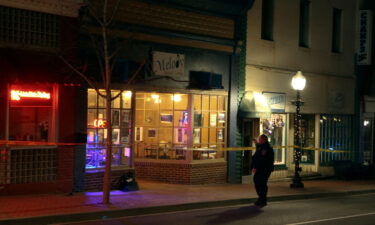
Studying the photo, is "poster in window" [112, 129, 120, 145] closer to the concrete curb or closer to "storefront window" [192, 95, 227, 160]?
"storefront window" [192, 95, 227, 160]

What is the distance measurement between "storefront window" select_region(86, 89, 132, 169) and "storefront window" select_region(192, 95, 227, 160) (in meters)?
2.64

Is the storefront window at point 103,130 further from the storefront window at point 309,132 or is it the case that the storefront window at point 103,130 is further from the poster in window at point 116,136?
the storefront window at point 309,132

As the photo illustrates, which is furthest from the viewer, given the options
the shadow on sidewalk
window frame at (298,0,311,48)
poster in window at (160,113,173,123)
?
window frame at (298,0,311,48)

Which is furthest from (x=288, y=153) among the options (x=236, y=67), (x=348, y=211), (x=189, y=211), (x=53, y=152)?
(x=53, y=152)

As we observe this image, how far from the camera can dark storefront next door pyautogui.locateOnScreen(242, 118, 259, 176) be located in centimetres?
1905

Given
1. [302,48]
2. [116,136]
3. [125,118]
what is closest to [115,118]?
[125,118]

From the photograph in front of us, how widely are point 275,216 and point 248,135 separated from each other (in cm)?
722

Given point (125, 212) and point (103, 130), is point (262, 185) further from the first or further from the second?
point (103, 130)

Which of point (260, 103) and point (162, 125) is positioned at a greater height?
point (260, 103)

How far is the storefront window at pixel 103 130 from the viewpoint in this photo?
14500mm

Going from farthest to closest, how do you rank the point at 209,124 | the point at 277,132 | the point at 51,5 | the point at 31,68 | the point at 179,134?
the point at 277,132
the point at 209,124
the point at 179,134
the point at 51,5
the point at 31,68

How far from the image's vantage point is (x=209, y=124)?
17.6 metres

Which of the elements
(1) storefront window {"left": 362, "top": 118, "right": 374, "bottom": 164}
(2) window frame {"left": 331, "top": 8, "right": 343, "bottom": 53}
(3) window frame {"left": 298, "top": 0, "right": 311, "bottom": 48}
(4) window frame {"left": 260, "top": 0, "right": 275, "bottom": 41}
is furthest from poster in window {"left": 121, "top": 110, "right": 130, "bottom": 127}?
(1) storefront window {"left": 362, "top": 118, "right": 374, "bottom": 164}

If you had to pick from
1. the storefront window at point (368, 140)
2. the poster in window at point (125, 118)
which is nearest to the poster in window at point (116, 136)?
the poster in window at point (125, 118)
